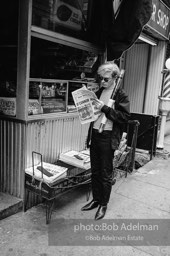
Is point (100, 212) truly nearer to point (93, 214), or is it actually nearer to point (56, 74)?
point (93, 214)

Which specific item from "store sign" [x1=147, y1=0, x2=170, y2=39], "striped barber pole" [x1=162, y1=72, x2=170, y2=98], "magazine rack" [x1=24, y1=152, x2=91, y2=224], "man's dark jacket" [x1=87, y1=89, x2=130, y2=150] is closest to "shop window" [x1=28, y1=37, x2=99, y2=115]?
"magazine rack" [x1=24, y1=152, x2=91, y2=224]

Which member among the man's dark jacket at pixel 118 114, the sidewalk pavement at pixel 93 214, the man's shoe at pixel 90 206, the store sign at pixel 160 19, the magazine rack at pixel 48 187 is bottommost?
the sidewalk pavement at pixel 93 214

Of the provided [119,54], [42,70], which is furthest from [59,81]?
[119,54]

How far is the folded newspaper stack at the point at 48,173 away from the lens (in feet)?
11.0

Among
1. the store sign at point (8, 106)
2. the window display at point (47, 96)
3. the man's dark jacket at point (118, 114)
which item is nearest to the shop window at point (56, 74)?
the window display at point (47, 96)

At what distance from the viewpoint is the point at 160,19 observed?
255 inches

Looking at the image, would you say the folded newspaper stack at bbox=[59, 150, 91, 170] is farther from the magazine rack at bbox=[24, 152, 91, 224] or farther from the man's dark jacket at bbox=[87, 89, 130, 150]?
the man's dark jacket at bbox=[87, 89, 130, 150]

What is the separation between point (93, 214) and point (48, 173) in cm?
88

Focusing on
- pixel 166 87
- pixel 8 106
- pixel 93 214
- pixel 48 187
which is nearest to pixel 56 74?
pixel 8 106

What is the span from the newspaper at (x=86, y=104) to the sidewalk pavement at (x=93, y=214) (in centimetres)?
134

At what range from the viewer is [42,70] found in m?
4.16

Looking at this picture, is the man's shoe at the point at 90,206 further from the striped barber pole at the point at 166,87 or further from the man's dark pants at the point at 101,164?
the striped barber pole at the point at 166,87

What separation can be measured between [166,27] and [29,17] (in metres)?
4.89

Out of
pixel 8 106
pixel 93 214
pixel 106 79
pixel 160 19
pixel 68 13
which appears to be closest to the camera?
pixel 106 79
